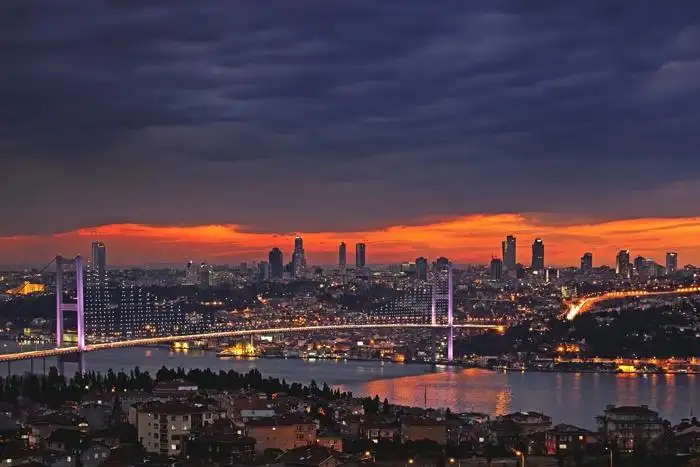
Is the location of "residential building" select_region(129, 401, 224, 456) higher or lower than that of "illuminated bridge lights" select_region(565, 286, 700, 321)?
lower

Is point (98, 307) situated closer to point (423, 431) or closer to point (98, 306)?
point (98, 306)

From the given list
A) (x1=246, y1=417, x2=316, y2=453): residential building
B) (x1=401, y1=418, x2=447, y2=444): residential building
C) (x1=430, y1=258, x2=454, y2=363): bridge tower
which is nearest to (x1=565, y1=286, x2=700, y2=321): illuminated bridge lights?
(x1=430, y1=258, x2=454, y2=363): bridge tower

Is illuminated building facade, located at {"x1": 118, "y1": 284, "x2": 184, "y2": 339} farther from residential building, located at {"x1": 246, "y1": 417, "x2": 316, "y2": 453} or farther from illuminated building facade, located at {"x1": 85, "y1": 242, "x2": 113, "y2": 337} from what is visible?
residential building, located at {"x1": 246, "y1": 417, "x2": 316, "y2": 453}

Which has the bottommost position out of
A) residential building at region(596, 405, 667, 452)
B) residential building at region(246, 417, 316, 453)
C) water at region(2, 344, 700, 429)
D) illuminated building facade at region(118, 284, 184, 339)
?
water at region(2, 344, 700, 429)

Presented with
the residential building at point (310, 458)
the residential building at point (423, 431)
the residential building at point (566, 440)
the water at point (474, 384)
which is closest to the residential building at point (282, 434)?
the residential building at point (423, 431)

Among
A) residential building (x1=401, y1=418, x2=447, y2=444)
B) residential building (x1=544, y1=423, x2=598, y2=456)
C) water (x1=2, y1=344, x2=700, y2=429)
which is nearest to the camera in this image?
residential building (x1=544, y1=423, x2=598, y2=456)

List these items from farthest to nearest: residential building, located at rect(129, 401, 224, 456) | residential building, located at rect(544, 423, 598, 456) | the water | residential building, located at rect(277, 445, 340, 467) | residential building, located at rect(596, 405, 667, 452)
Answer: the water, residential building, located at rect(596, 405, 667, 452), residential building, located at rect(544, 423, 598, 456), residential building, located at rect(129, 401, 224, 456), residential building, located at rect(277, 445, 340, 467)

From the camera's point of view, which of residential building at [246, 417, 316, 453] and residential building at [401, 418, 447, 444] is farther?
residential building at [401, 418, 447, 444]

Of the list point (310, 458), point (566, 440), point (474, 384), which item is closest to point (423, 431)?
point (566, 440)
